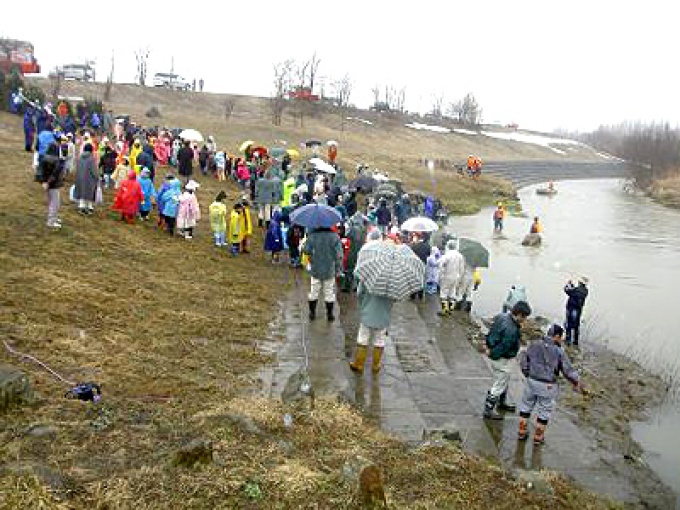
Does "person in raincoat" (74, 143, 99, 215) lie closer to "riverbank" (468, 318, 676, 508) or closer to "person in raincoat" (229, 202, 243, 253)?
"person in raincoat" (229, 202, 243, 253)

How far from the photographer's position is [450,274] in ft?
40.7

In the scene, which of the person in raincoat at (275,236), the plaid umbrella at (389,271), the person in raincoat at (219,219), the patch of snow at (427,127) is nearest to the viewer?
the plaid umbrella at (389,271)

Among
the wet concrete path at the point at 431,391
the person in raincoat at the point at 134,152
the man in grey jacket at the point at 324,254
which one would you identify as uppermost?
the person in raincoat at the point at 134,152

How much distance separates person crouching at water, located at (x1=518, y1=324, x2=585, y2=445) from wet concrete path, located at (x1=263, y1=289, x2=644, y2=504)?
0.32m

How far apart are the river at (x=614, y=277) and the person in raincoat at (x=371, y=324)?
3.59 meters

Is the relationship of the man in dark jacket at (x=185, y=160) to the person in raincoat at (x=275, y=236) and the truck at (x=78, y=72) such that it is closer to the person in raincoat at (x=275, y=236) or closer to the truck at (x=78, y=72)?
the person in raincoat at (x=275, y=236)

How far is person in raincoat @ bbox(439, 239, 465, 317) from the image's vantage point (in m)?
12.3

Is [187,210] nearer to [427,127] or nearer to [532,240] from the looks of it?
[532,240]

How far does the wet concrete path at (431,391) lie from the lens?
7066mm

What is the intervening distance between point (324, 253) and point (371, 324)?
2.03 metres

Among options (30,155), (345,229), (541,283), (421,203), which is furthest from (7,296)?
(421,203)

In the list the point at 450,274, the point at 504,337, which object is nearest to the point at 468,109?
the point at 450,274

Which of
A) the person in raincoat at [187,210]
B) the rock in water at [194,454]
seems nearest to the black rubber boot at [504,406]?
the rock in water at [194,454]

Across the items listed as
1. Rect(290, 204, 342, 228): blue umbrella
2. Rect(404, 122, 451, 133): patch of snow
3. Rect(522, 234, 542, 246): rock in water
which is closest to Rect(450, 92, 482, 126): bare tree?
Rect(404, 122, 451, 133): patch of snow
